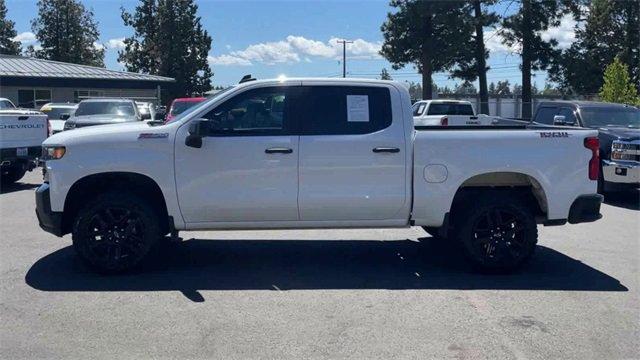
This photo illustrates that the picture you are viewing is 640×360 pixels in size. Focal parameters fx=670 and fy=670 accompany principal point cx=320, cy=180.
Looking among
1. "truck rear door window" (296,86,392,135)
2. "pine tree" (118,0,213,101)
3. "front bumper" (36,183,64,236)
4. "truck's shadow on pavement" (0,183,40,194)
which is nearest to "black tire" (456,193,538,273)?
"truck rear door window" (296,86,392,135)

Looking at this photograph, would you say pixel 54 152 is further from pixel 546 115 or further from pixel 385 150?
pixel 546 115

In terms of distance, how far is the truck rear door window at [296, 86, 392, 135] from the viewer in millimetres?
6977

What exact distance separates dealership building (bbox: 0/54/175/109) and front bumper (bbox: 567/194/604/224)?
107 feet

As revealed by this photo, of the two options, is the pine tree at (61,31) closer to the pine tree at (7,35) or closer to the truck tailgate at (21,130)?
the pine tree at (7,35)

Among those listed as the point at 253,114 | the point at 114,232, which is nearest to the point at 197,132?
the point at 253,114

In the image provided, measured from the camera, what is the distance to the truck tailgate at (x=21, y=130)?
43.2 feet

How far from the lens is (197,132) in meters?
6.62

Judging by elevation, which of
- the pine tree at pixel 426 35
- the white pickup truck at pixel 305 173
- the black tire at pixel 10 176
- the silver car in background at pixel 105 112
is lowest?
the black tire at pixel 10 176

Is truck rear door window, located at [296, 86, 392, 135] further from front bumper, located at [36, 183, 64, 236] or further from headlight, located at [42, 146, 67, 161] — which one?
front bumper, located at [36, 183, 64, 236]

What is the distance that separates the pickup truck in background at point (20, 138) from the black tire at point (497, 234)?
982 centimetres

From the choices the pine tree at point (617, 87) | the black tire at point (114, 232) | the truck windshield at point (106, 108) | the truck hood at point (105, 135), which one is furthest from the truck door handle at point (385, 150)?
the pine tree at point (617, 87)

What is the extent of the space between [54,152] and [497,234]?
15.3ft

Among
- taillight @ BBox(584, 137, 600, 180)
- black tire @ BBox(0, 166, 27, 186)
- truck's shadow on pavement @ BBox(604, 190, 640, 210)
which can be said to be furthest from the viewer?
black tire @ BBox(0, 166, 27, 186)

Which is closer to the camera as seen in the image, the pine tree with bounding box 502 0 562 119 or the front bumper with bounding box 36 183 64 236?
the front bumper with bounding box 36 183 64 236
